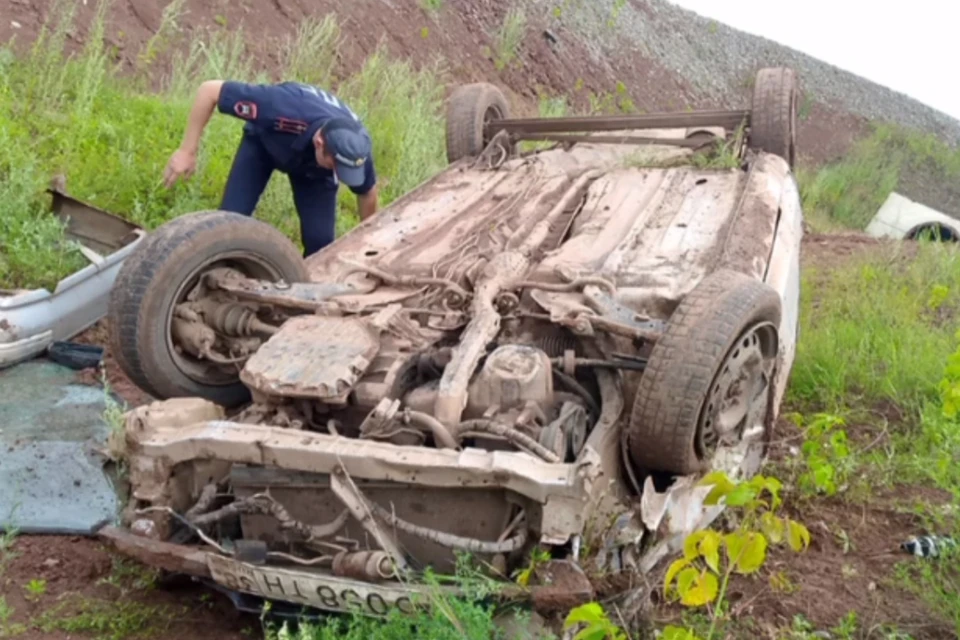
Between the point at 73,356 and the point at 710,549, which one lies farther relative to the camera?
the point at 73,356

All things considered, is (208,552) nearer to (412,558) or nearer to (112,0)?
(412,558)

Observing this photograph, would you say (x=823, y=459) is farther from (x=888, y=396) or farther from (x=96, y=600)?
(x=96, y=600)

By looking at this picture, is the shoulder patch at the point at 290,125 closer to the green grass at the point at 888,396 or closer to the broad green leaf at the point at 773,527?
the green grass at the point at 888,396

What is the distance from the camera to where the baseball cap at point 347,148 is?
4828mm

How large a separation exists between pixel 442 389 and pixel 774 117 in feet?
10.7

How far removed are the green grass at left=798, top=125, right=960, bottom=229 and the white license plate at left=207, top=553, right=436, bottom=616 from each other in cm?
1066

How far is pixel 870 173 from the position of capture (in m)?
15.2

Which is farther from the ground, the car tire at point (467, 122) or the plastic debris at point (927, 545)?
the car tire at point (467, 122)

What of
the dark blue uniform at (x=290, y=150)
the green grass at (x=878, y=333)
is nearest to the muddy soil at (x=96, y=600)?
the dark blue uniform at (x=290, y=150)

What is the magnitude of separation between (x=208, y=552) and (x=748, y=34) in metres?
21.7

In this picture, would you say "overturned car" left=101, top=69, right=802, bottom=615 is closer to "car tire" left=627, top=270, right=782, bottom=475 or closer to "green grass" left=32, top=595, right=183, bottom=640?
"car tire" left=627, top=270, right=782, bottom=475

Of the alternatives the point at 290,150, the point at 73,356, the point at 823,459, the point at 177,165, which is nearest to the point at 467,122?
the point at 290,150

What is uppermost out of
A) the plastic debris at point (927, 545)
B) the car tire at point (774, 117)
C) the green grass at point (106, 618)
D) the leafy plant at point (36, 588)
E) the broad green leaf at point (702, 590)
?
the car tire at point (774, 117)

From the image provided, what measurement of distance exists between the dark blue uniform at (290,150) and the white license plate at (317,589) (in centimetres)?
249
